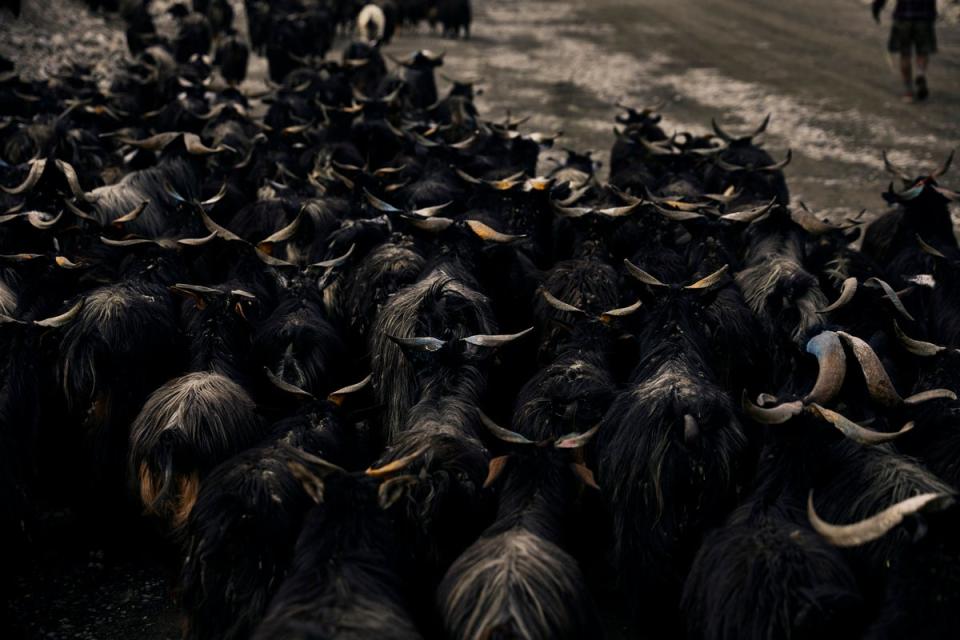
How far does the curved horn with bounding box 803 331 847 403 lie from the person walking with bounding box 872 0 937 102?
9958mm

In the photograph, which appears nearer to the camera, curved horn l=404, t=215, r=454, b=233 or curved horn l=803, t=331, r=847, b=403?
curved horn l=803, t=331, r=847, b=403

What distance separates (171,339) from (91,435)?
0.61m

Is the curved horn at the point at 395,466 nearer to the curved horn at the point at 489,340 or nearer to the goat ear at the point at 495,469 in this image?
the goat ear at the point at 495,469

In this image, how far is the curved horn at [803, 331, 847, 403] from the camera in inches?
142

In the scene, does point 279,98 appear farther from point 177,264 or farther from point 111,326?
point 111,326

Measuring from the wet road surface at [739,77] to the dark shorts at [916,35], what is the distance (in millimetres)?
724

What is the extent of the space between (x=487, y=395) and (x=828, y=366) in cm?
159

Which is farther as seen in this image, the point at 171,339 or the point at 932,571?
the point at 171,339

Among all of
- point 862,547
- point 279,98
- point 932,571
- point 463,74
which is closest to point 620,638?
point 862,547

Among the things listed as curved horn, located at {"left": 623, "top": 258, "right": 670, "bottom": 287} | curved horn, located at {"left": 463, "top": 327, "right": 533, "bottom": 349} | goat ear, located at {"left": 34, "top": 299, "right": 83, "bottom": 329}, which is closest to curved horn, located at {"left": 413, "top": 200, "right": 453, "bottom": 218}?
curved horn, located at {"left": 623, "top": 258, "right": 670, "bottom": 287}

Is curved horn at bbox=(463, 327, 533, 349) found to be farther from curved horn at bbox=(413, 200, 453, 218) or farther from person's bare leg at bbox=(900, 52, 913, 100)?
person's bare leg at bbox=(900, 52, 913, 100)

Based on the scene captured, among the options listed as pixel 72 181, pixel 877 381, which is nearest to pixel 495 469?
pixel 877 381

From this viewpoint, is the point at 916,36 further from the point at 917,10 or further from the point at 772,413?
the point at 772,413

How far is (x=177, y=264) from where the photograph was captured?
527cm
